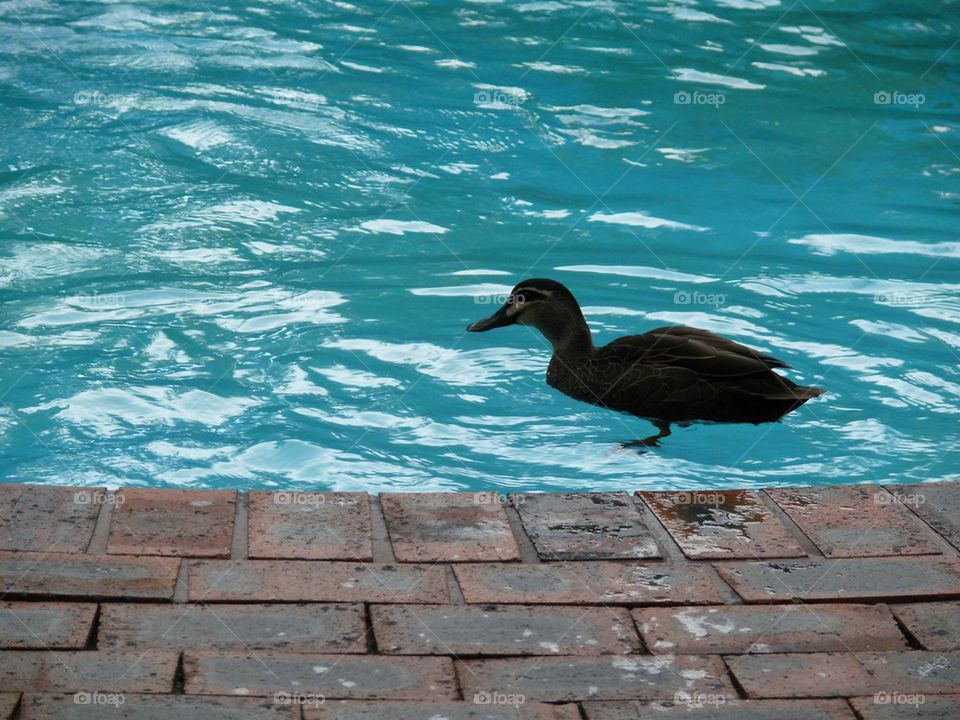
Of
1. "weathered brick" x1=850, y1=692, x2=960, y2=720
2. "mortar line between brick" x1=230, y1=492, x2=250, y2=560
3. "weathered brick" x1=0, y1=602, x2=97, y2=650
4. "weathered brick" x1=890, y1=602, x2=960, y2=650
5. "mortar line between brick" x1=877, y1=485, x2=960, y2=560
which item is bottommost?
"weathered brick" x1=0, y1=602, x2=97, y2=650

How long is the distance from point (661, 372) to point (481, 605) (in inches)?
98.4

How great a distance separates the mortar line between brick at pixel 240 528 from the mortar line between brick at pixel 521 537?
2.59 ft

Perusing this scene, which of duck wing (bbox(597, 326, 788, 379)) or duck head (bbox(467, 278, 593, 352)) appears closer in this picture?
duck wing (bbox(597, 326, 788, 379))

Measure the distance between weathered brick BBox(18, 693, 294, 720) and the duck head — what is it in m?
3.42

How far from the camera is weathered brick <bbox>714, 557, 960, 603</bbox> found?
11.3ft

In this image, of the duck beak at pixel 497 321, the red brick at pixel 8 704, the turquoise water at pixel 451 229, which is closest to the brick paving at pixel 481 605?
the red brick at pixel 8 704

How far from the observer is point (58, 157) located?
9203mm

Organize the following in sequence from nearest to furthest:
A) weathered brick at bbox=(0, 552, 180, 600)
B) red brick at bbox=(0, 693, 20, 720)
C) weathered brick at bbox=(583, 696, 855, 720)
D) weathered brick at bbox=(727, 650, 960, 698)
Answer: red brick at bbox=(0, 693, 20, 720), weathered brick at bbox=(583, 696, 855, 720), weathered brick at bbox=(727, 650, 960, 698), weathered brick at bbox=(0, 552, 180, 600)

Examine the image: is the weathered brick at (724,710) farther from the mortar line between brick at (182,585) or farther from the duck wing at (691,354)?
the duck wing at (691,354)

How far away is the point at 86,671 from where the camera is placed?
2961mm

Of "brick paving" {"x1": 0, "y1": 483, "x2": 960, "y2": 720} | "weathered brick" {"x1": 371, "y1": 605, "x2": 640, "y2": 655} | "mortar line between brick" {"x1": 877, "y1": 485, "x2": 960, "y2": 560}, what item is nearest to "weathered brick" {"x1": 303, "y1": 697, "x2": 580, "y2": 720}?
"brick paving" {"x1": 0, "y1": 483, "x2": 960, "y2": 720}

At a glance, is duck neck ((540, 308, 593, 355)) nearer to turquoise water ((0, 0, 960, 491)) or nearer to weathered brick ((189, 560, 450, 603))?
turquoise water ((0, 0, 960, 491))

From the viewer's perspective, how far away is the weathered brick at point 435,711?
285 centimetres

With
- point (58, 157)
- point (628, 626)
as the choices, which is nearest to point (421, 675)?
point (628, 626)
